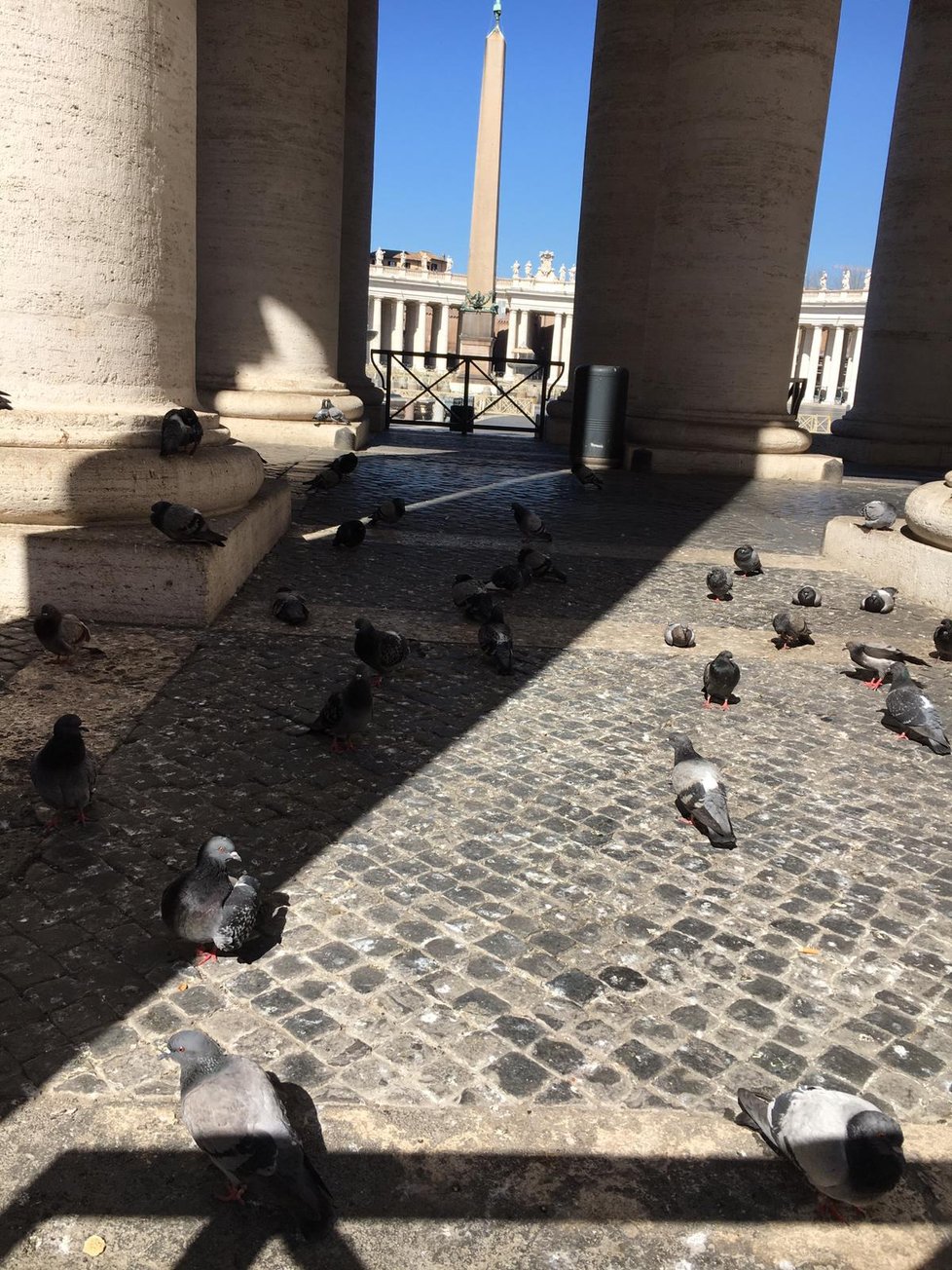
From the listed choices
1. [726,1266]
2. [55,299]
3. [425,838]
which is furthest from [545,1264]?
[55,299]

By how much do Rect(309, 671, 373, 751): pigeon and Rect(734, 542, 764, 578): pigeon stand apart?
471 centimetres

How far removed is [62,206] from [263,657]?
279 centimetres

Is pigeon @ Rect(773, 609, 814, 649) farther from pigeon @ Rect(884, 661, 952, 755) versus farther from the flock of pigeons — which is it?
pigeon @ Rect(884, 661, 952, 755)

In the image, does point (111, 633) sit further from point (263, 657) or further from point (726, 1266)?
point (726, 1266)

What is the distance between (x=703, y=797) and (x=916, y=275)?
17075 millimetres

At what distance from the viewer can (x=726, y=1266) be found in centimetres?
226

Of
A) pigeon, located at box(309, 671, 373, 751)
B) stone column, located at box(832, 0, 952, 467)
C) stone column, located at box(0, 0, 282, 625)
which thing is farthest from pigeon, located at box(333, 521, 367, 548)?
stone column, located at box(832, 0, 952, 467)

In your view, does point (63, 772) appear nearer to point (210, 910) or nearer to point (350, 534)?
point (210, 910)

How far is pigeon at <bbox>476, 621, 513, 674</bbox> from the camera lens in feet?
19.6

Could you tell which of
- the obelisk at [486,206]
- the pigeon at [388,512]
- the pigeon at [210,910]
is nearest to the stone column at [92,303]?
the pigeon at [388,512]

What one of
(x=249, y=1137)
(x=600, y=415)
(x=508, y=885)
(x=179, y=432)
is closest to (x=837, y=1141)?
(x=249, y=1137)

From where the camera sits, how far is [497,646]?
6.01 meters

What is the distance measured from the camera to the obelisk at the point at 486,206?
38531 millimetres

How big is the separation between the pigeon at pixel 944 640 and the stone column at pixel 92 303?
4.49 metres
